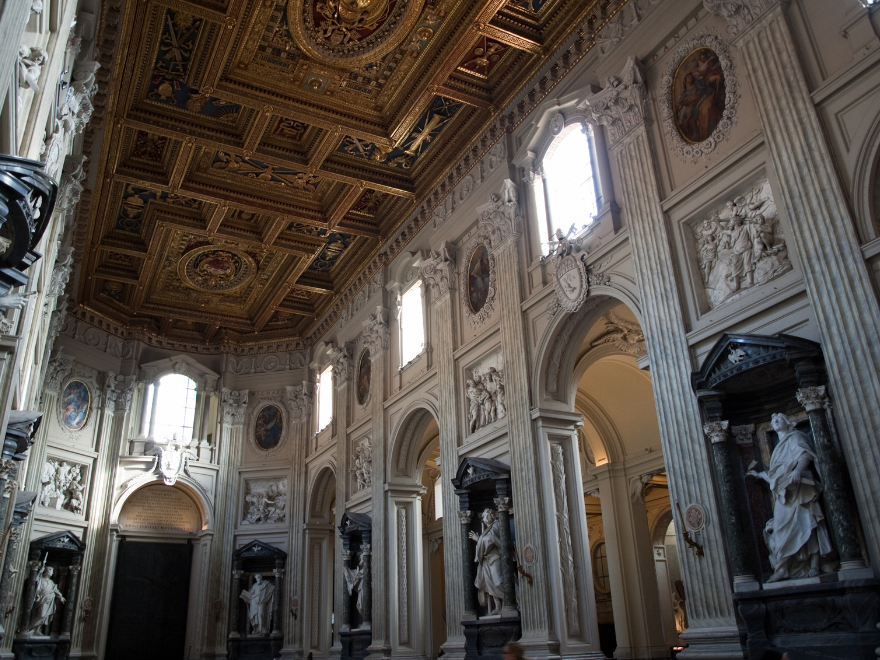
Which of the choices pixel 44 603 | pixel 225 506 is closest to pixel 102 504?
pixel 44 603

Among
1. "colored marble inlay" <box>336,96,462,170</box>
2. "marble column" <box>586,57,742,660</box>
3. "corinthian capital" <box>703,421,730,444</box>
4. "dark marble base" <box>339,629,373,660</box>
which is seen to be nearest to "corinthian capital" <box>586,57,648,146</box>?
"marble column" <box>586,57,742,660</box>

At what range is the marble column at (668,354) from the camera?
28.6 ft

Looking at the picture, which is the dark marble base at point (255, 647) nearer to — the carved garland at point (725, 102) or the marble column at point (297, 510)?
the marble column at point (297, 510)

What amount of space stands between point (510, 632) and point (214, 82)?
35.4 ft

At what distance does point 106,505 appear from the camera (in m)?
21.3

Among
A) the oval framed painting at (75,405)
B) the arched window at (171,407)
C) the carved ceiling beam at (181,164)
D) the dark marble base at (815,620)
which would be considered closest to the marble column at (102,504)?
the oval framed painting at (75,405)

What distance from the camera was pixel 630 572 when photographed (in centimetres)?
1575

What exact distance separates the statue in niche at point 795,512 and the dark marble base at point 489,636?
17.3ft

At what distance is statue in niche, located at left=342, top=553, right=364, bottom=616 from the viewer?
1758 cm

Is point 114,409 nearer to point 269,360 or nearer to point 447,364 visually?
point 269,360

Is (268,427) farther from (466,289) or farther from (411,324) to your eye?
(466,289)

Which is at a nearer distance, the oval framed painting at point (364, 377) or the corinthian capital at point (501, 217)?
the corinthian capital at point (501, 217)

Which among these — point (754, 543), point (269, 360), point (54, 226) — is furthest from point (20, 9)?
point (269, 360)

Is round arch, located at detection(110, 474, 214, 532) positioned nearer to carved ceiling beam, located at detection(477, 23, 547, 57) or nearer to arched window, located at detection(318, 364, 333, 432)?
arched window, located at detection(318, 364, 333, 432)
